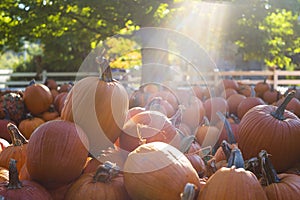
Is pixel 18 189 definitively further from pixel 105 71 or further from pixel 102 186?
pixel 105 71

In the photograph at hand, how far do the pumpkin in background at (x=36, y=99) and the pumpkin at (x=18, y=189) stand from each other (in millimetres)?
2978

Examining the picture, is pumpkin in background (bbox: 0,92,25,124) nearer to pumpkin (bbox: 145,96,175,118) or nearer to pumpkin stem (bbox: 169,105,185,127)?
pumpkin (bbox: 145,96,175,118)

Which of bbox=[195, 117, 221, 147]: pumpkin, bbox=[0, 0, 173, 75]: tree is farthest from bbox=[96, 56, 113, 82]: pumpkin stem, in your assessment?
bbox=[0, 0, 173, 75]: tree

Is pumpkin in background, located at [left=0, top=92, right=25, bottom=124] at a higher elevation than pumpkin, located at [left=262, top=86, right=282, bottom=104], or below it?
higher

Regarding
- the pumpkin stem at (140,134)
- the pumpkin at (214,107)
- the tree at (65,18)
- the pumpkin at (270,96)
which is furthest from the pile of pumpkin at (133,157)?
the tree at (65,18)

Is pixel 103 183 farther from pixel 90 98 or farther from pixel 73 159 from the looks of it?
pixel 90 98

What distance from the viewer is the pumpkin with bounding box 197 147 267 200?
1.24 meters

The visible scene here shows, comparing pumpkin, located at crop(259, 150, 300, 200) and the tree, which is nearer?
pumpkin, located at crop(259, 150, 300, 200)

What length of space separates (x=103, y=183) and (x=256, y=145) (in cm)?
86

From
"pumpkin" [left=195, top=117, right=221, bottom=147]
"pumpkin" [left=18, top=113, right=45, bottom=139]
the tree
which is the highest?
the tree

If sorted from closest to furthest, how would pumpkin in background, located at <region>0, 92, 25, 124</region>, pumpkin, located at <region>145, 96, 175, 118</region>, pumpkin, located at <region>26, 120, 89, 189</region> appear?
1. pumpkin, located at <region>26, 120, 89, 189</region>
2. pumpkin, located at <region>145, 96, 175, 118</region>
3. pumpkin in background, located at <region>0, 92, 25, 124</region>

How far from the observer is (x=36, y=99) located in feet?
14.3

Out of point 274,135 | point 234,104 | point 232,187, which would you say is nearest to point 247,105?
point 234,104

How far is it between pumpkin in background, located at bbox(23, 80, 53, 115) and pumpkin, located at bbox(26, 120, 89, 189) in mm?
2827
